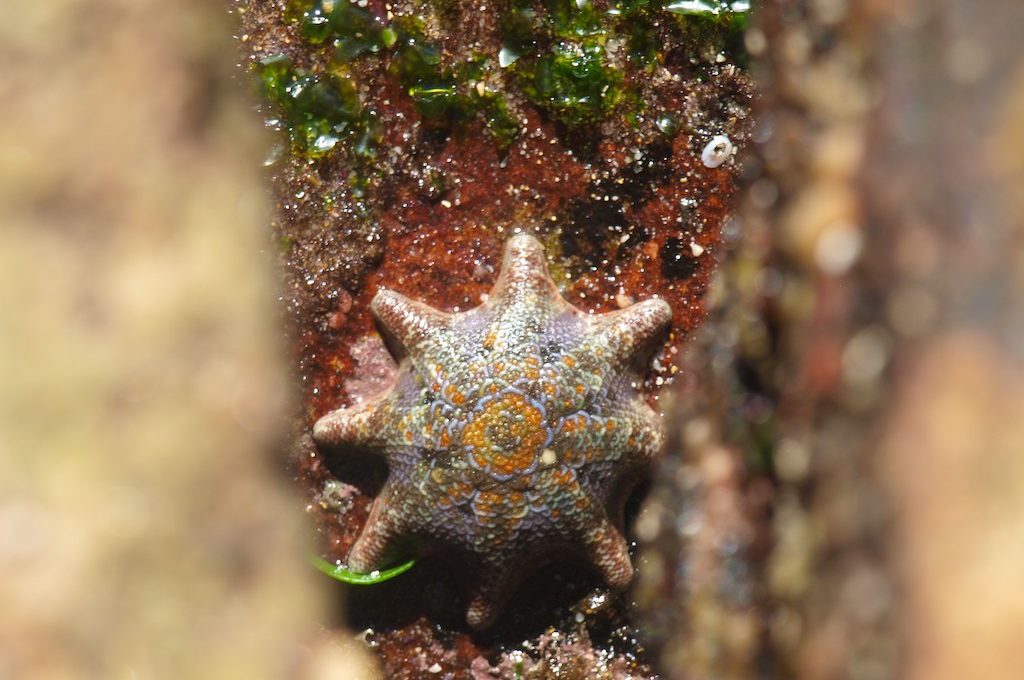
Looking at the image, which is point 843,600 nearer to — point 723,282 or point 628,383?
point 723,282

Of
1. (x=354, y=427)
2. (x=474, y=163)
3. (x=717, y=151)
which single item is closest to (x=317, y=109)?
(x=474, y=163)

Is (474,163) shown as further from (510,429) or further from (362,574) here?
(362,574)

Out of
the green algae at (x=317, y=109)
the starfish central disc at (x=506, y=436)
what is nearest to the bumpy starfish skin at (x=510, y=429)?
the starfish central disc at (x=506, y=436)

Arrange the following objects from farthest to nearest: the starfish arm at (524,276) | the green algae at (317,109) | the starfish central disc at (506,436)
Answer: the green algae at (317,109) → the starfish arm at (524,276) → the starfish central disc at (506,436)

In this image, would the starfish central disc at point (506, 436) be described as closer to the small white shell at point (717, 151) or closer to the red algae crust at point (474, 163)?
the red algae crust at point (474, 163)

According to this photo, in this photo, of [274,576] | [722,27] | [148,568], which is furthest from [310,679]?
[722,27]
